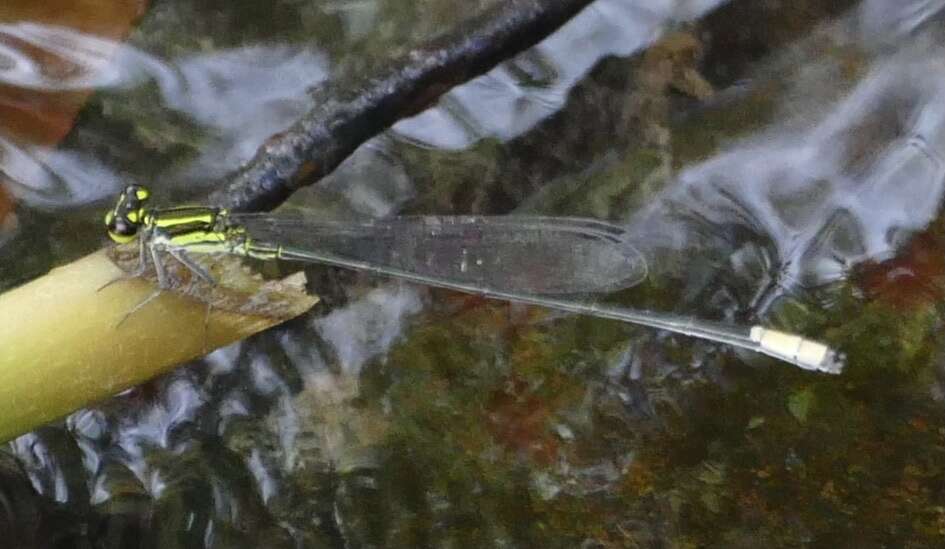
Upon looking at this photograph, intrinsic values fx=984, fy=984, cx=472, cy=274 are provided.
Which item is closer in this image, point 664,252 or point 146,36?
point 664,252

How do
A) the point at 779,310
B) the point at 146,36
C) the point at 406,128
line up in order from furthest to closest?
the point at 146,36 → the point at 406,128 → the point at 779,310

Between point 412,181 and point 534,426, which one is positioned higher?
point 412,181

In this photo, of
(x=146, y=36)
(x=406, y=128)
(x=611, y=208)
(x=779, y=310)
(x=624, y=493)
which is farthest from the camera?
(x=146, y=36)

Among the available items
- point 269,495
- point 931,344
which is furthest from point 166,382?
point 931,344

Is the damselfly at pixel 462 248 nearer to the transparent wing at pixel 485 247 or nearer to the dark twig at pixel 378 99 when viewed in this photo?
the transparent wing at pixel 485 247

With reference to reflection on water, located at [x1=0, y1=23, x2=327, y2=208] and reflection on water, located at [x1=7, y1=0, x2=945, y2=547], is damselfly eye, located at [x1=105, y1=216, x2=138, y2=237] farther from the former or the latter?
reflection on water, located at [x1=0, y1=23, x2=327, y2=208]

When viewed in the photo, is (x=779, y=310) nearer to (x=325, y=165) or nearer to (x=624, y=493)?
(x=624, y=493)

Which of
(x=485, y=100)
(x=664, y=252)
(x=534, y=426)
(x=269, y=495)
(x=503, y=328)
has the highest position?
(x=485, y=100)

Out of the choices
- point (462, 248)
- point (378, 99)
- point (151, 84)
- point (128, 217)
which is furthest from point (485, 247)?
point (151, 84)
